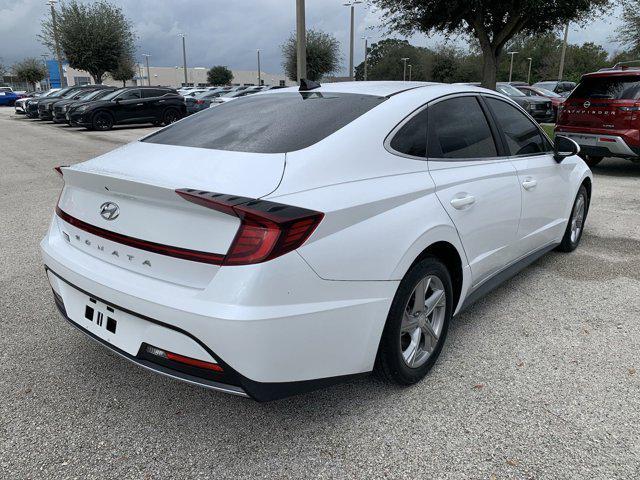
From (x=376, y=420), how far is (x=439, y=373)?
59cm

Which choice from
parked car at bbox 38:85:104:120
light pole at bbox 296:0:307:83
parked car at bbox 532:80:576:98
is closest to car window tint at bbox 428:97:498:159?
light pole at bbox 296:0:307:83

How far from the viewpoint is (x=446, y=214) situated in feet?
9.07

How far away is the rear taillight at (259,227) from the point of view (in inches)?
77.6

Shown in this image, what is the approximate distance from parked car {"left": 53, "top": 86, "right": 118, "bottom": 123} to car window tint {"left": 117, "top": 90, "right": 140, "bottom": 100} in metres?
1.27

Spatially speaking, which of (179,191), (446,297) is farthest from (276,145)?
(446,297)

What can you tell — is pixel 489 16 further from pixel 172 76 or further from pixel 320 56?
pixel 172 76

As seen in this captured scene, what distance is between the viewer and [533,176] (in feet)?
12.4

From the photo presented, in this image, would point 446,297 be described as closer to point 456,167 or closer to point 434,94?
point 456,167

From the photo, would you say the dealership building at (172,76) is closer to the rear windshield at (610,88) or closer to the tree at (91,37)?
the tree at (91,37)

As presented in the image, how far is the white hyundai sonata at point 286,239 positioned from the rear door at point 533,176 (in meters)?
0.47

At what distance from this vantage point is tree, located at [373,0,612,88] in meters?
14.5

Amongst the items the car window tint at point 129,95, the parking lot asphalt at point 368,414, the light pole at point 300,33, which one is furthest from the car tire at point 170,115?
the parking lot asphalt at point 368,414

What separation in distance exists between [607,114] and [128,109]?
1732cm

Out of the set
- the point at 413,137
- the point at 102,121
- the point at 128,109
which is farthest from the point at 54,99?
the point at 413,137
